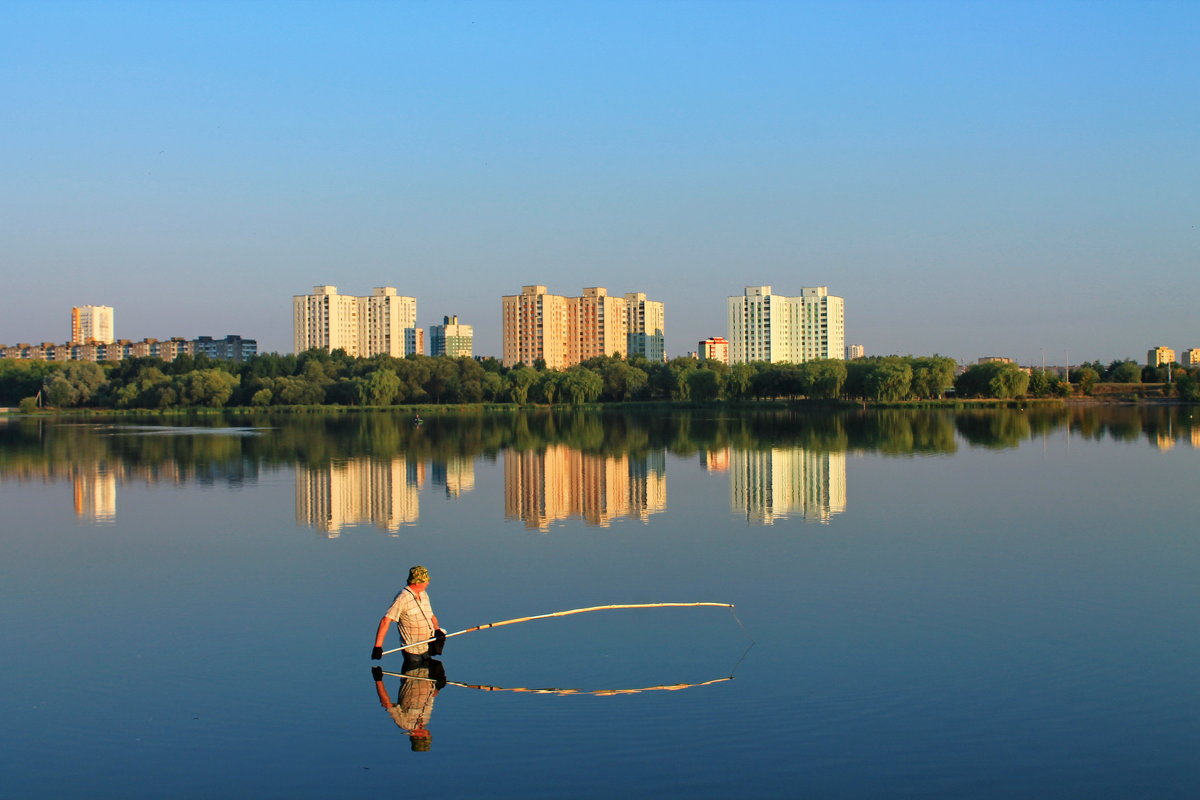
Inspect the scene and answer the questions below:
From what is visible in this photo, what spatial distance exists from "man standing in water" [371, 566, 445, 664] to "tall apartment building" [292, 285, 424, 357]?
141098mm

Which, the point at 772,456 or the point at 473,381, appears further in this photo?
the point at 473,381

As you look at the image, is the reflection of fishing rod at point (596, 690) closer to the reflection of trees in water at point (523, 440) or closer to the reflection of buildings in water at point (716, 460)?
the reflection of buildings in water at point (716, 460)

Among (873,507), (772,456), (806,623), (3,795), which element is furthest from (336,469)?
(3,795)

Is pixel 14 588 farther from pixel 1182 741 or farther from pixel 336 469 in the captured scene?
pixel 336 469

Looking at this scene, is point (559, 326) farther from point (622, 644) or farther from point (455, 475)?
point (622, 644)

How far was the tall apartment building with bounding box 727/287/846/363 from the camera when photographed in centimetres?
14625

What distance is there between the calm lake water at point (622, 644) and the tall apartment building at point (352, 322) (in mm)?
127497

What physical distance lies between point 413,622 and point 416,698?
0.88 meters

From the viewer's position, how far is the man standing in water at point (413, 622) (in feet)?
29.2

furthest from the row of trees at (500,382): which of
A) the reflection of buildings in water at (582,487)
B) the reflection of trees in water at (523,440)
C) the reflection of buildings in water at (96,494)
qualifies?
the reflection of buildings in water at (96,494)

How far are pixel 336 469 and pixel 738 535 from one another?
16.5 metres

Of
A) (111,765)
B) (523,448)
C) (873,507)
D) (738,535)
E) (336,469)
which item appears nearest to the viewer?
(111,765)

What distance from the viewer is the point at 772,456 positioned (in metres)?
32.3

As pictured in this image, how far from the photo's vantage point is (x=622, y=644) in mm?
9680
